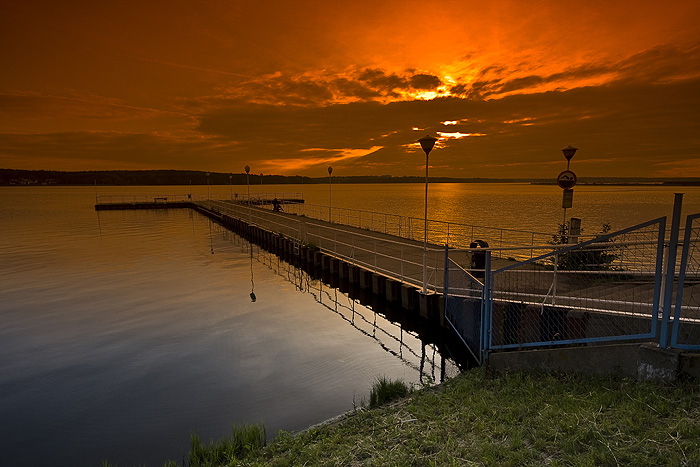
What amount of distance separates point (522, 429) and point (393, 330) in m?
7.78

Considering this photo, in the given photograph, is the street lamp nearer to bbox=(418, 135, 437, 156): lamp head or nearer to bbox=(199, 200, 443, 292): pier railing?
bbox=(199, 200, 443, 292): pier railing

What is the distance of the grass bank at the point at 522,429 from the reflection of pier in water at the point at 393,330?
226 cm

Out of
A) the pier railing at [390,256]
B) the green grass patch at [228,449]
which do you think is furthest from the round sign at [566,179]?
the green grass patch at [228,449]

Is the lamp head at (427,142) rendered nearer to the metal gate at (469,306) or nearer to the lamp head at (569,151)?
the metal gate at (469,306)

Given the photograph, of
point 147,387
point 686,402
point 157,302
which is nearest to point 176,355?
point 147,387

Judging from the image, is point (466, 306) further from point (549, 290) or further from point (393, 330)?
point (393, 330)

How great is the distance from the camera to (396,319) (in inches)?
504

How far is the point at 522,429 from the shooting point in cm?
442

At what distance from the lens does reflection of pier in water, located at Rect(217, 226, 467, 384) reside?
32.0 feet

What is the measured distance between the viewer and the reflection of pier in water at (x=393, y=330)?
9.75 meters

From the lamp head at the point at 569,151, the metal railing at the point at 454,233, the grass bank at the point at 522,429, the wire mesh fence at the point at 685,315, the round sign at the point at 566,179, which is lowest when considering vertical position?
the metal railing at the point at 454,233

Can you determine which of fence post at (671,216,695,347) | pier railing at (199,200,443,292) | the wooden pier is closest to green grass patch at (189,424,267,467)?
fence post at (671,216,695,347)

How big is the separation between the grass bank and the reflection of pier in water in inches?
89.1

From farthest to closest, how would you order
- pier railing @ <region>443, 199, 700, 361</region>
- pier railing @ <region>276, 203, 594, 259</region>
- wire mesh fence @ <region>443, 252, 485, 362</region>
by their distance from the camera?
1. pier railing @ <region>276, 203, 594, 259</region>
2. wire mesh fence @ <region>443, 252, 485, 362</region>
3. pier railing @ <region>443, 199, 700, 361</region>
